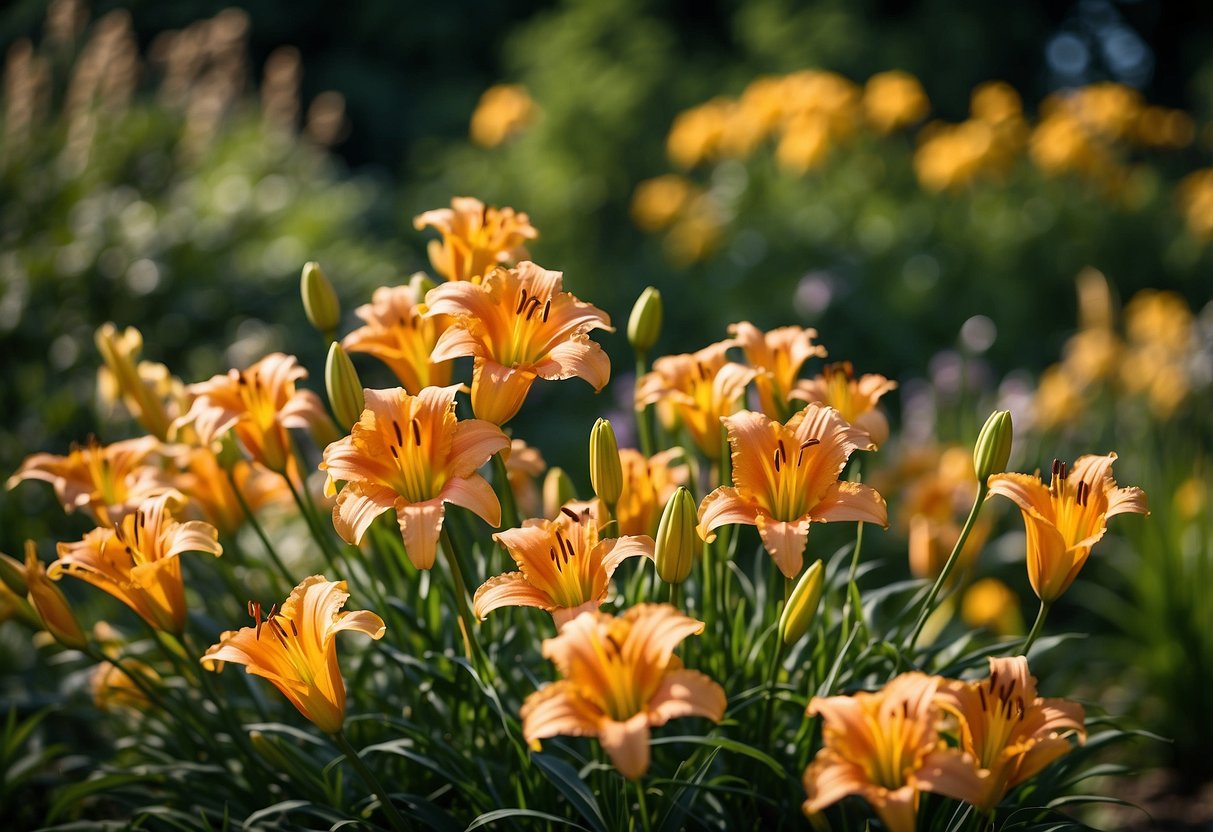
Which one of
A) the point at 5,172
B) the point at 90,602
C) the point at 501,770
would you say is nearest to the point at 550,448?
the point at 90,602

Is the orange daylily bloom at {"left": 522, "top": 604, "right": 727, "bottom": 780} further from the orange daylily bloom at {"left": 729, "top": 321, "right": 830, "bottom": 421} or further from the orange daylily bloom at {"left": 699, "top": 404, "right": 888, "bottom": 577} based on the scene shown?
the orange daylily bloom at {"left": 729, "top": 321, "right": 830, "bottom": 421}

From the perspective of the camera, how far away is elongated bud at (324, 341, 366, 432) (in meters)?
1.63

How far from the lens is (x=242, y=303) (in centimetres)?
500

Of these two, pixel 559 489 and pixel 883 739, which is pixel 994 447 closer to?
pixel 883 739

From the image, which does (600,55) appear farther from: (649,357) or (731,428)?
(731,428)

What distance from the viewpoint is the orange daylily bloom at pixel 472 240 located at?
6.01 feet

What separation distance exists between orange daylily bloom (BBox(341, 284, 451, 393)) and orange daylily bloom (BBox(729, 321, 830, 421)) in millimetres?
510

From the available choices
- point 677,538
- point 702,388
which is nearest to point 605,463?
point 677,538

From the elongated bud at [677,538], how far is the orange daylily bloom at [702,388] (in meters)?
0.33

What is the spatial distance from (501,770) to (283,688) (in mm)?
443

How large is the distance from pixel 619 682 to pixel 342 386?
682 mm

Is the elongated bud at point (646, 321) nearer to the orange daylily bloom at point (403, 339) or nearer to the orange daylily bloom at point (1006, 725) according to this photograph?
the orange daylily bloom at point (403, 339)

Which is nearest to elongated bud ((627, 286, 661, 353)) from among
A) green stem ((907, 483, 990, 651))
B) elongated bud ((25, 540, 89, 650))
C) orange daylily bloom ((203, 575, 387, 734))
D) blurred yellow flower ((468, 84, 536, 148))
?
green stem ((907, 483, 990, 651))

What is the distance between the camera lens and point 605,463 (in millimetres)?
1524
